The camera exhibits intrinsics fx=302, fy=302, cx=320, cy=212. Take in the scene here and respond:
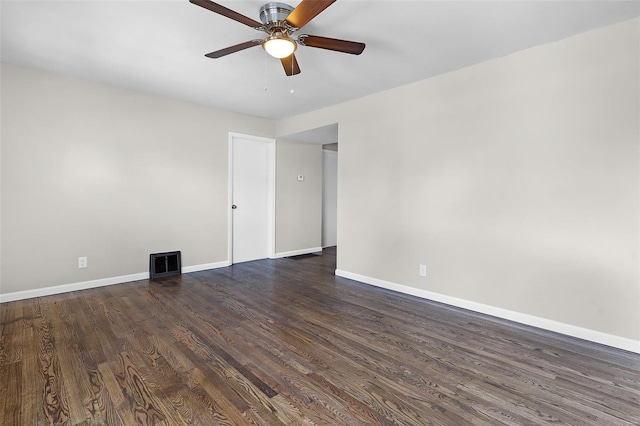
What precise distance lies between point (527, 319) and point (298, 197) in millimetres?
4056

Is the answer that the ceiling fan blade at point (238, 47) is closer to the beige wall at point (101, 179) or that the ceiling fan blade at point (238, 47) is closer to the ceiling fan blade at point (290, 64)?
the ceiling fan blade at point (290, 64)

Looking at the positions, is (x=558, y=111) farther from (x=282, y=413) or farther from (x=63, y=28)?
(x=63, y=28)

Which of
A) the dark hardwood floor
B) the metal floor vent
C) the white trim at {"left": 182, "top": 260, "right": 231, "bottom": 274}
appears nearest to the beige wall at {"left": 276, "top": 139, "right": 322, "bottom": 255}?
the white trim at {"left": 182, "top": 260, "right": 231, "bottom": 274}

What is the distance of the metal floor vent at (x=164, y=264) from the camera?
13.5 ft

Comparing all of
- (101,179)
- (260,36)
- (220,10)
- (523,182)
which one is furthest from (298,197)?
(220,10)

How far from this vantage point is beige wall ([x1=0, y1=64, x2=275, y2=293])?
322cm

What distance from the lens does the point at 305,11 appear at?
72.2 inches

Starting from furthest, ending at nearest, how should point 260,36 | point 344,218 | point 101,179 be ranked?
point 344,218 < point 101,179 < point 260,36

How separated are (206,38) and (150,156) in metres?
2.16

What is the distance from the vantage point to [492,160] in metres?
2.92

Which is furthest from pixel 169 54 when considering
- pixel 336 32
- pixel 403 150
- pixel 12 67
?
pixel 403 150

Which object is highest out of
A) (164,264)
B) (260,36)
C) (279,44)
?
(260,36)

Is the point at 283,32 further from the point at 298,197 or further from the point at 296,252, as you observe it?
the point at 296,252

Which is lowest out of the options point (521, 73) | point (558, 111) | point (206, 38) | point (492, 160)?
point (492, 160)
